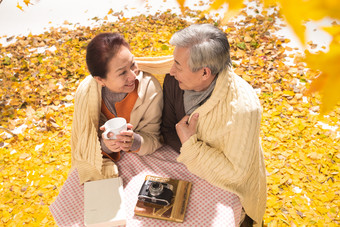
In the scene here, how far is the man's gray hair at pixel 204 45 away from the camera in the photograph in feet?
4.73

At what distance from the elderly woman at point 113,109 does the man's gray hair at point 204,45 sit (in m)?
0.32

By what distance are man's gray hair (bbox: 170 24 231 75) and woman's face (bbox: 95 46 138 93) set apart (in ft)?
1.02

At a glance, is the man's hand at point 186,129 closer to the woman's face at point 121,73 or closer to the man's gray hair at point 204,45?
the man's gray hair at point 204,45

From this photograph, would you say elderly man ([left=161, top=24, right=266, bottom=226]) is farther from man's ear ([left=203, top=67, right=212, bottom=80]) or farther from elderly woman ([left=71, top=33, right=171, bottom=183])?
elderly woman ([left=71, top=33, right=171, bottom=183])

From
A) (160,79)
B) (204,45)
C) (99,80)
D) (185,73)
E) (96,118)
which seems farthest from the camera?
(160,79)

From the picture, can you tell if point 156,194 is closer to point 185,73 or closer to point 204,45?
point 185,73

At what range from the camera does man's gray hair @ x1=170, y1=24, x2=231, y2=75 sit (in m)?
1.44

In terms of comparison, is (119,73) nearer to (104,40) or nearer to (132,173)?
(104,40)

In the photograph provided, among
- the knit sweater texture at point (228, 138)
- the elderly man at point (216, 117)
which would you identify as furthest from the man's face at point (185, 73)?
the knit sweater texture at point (228, 138)

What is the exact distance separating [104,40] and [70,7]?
4.00m

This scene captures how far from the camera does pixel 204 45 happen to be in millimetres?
1437

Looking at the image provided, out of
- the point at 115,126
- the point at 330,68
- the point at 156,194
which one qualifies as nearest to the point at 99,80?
the point at 115,126

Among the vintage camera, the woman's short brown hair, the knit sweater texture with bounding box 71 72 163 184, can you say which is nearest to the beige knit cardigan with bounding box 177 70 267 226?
the vintage camera

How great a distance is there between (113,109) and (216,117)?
0.72 meters
